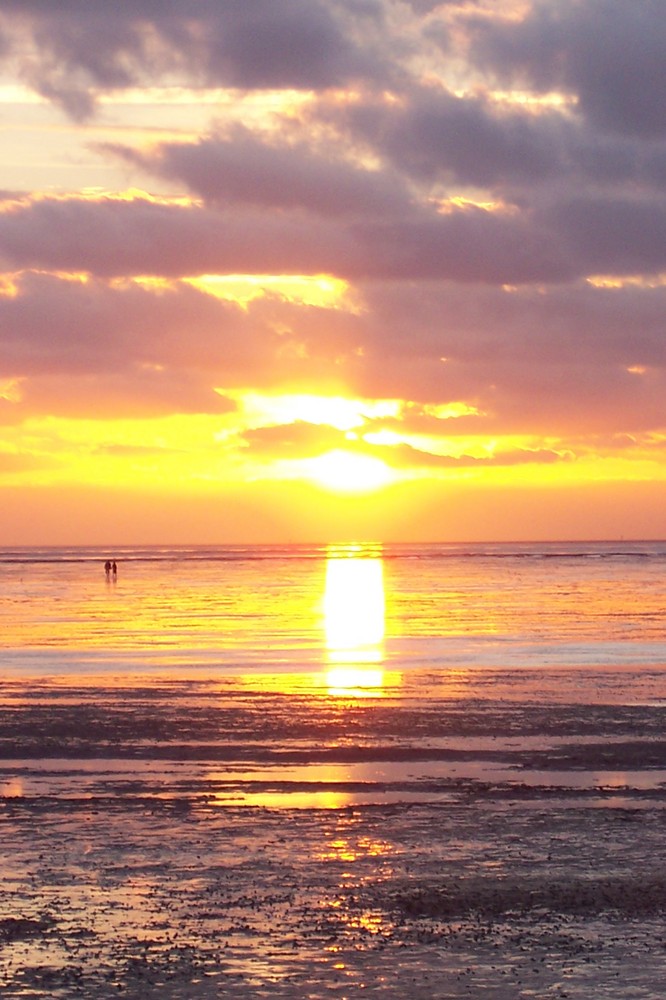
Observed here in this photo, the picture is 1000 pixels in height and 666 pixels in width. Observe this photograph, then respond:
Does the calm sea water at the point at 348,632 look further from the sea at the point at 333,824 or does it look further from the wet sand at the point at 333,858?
the wet sand at the point at 333,858

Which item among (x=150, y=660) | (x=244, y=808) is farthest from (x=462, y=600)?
(x=244, y=808)

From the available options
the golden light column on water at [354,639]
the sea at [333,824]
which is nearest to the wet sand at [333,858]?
the sea at [333,824]

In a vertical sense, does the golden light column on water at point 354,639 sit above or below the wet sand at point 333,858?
above

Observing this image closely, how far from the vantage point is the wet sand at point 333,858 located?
11312mm

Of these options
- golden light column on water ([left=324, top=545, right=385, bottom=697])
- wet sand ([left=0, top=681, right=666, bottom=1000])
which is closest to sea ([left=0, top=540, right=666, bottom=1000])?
wet sand ([left=0, top=681, right=666, bottom=1000])

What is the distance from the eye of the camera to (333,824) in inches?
672

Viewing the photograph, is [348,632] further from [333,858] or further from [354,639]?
[333,858]

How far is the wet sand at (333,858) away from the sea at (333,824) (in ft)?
0.14

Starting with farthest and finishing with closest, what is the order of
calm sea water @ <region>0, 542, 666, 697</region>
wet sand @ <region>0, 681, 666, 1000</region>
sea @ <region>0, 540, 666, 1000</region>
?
calm sea water @ <region>0, 542, 666, 697</region> → sea @ <region>0, 540, 666, 1000</region> → wet sand @ <region>0, 681, 666, 1000</region>

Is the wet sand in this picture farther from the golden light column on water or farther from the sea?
the golden light column on water

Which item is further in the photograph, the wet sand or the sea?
the sea

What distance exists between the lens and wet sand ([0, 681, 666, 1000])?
11.3m

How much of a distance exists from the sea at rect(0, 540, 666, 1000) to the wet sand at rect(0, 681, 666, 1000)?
0.14 feet

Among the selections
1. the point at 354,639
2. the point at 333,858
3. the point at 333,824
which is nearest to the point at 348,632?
the point at 354,639
